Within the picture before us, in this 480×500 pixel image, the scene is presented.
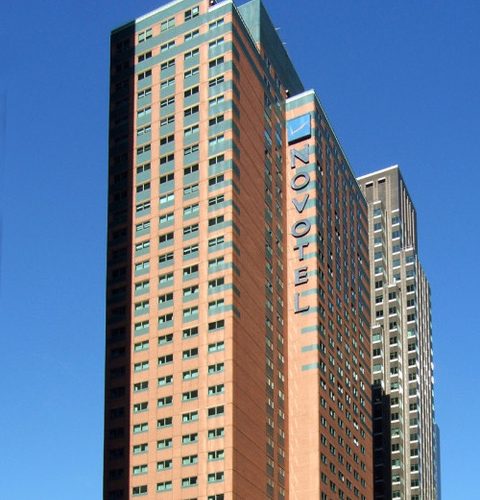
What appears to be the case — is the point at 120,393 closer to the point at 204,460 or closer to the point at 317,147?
the point at 204,460

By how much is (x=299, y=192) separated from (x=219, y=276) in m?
35.9

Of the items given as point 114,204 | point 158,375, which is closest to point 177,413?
point 158,375

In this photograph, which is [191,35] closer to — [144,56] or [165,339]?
[144,56]

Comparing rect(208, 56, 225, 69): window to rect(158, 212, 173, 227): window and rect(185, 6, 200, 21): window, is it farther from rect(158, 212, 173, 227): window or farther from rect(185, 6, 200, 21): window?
rect(158, 212, 173, 227): window

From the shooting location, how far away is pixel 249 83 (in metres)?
170

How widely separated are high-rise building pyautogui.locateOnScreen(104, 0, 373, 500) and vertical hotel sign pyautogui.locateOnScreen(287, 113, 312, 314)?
222 millimetres

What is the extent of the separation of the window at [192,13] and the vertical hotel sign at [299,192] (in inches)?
1100

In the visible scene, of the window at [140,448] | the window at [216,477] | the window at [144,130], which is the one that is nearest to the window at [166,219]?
the window at [144,130]

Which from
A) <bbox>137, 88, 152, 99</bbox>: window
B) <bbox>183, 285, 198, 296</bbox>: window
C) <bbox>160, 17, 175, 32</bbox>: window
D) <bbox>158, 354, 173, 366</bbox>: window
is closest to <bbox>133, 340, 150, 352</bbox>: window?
<bbox>158, 354, 173, 366</bbox>: window

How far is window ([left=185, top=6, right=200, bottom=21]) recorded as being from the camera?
171000mm

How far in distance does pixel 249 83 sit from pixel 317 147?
2313 centimetres

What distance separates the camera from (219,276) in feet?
502

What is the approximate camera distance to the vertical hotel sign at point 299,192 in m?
177

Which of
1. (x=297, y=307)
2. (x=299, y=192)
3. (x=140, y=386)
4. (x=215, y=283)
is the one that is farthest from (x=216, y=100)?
(x=140, y=386)
